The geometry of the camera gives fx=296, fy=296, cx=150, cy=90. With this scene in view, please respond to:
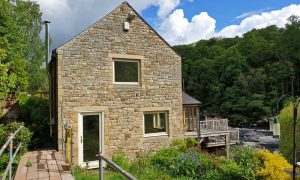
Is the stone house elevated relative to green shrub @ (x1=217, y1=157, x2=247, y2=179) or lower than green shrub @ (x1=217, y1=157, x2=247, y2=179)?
elevated

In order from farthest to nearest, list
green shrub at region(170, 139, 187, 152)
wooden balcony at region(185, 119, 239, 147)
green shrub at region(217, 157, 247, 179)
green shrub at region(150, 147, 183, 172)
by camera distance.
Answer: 1. wooden balcony at region(185, 119, 239, 147)
2. green shrub at region(170, 139, 187, 152)
3. green shrub at region(150, 147, 183, 172)
4. green shrub at region(217, 157, 247, 179)

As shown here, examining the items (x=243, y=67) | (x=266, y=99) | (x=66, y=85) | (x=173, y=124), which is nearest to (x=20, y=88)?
(x=66, y=85)

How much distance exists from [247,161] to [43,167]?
7.79 m

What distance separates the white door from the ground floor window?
98.6 inches

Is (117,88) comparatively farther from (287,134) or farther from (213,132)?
(213,132)

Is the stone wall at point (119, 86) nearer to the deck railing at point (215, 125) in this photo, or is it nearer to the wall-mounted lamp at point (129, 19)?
the wall-mounted lamp at point (129, 19)

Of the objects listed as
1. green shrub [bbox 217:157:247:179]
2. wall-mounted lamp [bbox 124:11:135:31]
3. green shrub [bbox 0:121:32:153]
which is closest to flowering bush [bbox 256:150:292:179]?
green shrub [bbox 217:157:247:179]

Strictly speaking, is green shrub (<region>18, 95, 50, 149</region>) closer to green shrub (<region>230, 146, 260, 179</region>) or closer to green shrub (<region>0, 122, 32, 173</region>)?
green shrub (<region>0, 122, 32, 173</region>)

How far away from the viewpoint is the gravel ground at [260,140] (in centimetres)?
2997

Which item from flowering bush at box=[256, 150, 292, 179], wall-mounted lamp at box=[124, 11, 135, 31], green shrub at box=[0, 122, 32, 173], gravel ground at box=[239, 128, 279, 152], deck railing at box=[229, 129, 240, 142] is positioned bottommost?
gravel ground at box=[239, 128, 279, 152]

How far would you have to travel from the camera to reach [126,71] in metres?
14.2

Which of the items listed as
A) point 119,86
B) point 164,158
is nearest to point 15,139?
point 119,86

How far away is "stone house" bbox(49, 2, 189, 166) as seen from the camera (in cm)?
1246

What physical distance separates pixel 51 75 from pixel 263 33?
64.3m
